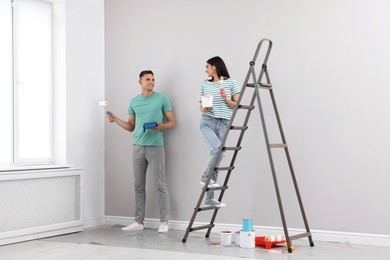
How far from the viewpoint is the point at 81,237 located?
18.2 ft

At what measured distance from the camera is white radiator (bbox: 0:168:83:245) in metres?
5.16

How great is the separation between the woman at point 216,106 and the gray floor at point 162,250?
1.79 feet

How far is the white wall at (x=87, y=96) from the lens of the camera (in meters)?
6.08

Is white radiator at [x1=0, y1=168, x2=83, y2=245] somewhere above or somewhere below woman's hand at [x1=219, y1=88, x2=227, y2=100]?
below

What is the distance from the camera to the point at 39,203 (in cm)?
549

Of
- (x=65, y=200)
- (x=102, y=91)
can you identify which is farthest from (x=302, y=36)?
(x=65, y=200)

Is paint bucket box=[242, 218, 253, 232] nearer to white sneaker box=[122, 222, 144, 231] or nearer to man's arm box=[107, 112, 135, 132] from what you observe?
white sneaker box=[122, 222, 144, 231]

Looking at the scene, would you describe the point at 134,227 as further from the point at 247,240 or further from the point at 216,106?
the point at 216,106

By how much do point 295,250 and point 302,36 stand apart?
2037 millimetres

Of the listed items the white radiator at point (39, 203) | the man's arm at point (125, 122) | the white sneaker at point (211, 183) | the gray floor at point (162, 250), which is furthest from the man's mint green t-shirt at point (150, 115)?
the gray floor at point (162, 250)

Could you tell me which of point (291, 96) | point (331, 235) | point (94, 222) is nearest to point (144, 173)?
point (94, 222)

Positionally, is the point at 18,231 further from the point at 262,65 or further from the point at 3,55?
the point at 262,65

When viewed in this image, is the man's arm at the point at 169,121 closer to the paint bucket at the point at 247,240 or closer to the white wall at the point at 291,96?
the white wall at the point at 291,96

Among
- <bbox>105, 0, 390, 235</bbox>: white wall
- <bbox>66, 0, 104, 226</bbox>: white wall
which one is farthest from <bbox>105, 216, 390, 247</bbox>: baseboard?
<bbox>66, 0, 104, 226</bbox>: white wall
